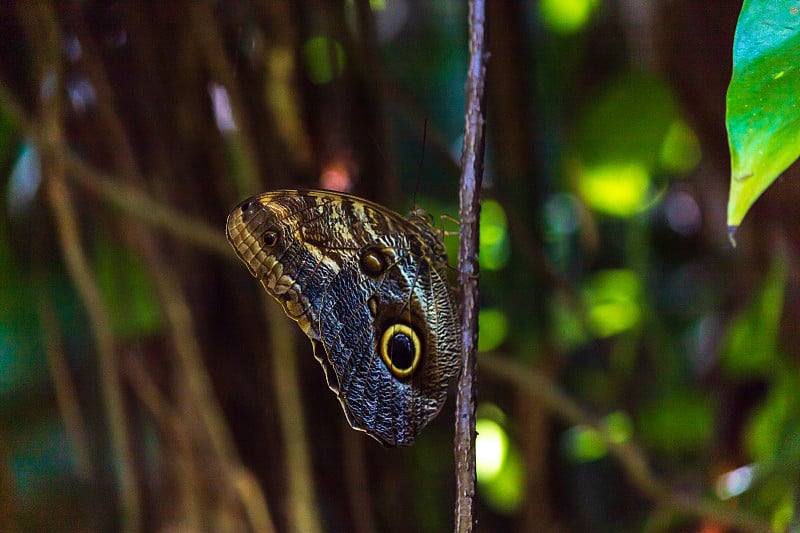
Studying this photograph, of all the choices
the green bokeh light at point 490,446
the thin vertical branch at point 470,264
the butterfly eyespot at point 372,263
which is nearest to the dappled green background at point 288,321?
the green bokeh light at point 490,446

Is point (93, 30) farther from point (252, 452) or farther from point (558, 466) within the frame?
point (558, 466)

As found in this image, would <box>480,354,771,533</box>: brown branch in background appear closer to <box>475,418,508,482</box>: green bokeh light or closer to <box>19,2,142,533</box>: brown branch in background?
<box>475,418,508,482</box>: green bokeh light

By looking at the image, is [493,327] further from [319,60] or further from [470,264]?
[470,264]

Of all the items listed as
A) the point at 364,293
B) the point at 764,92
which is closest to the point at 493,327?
the point at 364,293

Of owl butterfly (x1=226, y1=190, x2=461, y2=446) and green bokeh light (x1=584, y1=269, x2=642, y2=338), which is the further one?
green bokeh light (x1=584, y1=269, x2=642, y2=338)

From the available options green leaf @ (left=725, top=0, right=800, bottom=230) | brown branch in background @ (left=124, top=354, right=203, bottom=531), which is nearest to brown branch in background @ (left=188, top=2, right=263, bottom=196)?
brown branch in background @ (left=124, top=354, right=203, bottom=531)

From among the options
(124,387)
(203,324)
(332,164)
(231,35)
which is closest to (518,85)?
(332,164)
